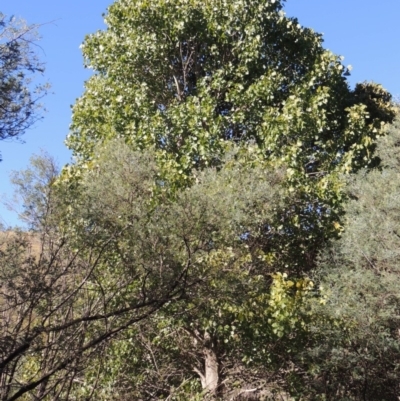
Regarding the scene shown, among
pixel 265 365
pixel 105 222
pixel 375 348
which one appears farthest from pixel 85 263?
pixel 375 348

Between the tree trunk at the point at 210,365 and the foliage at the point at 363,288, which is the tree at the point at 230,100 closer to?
the foliage at the point at 363,288

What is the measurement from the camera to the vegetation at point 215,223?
738cm

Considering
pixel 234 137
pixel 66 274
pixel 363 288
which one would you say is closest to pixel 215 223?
pixel 66 274

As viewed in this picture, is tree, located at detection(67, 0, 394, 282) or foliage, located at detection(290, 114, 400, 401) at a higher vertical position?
tree, located at detection(67, 0, 394, 282)

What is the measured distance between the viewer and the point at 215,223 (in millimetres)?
7898

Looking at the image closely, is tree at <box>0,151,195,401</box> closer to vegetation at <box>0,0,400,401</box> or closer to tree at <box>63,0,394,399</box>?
vegetation at <box>0,0,400,401</box>

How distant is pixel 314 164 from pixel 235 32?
3.37 metres

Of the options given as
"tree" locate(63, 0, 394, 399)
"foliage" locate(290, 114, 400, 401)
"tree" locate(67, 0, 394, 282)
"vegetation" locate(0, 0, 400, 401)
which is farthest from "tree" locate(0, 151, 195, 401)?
"foliage" locate(290, 114, 400, 401)

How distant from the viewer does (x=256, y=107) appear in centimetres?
1062

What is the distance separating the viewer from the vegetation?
7.38 m

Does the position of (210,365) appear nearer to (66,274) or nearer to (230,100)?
(66,274)

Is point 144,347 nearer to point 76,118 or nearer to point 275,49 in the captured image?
point 76,118

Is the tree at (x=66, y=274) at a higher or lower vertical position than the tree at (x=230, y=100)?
lower

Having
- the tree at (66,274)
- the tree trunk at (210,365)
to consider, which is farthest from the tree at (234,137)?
the tree at (66,274)
